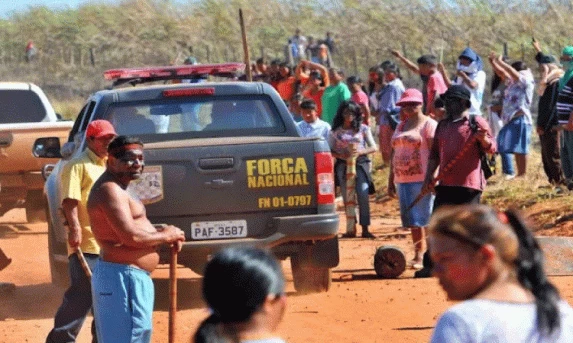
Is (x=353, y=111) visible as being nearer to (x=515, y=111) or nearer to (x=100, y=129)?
(x=515, y=111)

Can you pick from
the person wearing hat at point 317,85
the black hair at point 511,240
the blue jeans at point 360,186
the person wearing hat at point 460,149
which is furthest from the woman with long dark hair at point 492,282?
the person wearing hat at point 317,85

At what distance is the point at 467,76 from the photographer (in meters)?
18.3

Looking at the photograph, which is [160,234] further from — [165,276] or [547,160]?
[547,160]

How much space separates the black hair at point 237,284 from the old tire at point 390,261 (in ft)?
29.5

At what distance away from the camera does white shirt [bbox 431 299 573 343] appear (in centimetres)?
382

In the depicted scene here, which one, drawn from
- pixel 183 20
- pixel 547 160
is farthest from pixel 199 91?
pixel 183 20

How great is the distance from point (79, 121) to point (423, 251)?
134 inches

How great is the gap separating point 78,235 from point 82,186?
1.10ft

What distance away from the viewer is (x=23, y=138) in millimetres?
17156

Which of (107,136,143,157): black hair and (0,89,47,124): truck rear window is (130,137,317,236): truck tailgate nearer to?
(107,136,143,157): black hair

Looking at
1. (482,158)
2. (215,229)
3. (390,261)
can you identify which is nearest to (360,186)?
(390,261)

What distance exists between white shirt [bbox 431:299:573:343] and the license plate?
7.32 metres

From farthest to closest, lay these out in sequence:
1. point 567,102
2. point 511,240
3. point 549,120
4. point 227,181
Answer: point 549,120, point 567,102, point 227,181, point 511,240

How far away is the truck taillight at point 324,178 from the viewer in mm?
11156
